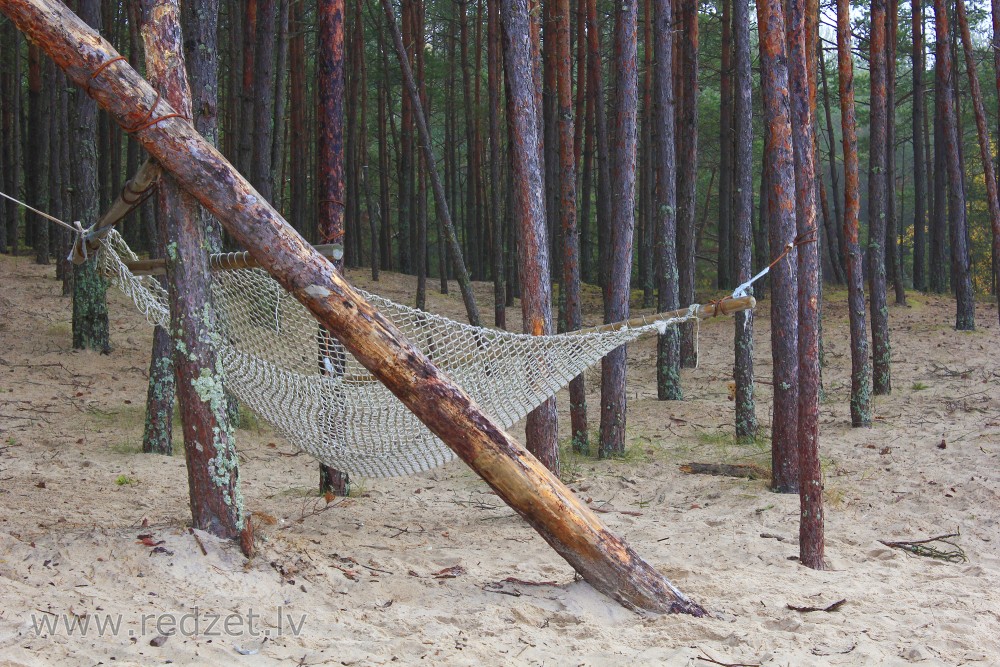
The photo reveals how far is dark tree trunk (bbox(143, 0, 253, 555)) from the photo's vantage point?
260 cm

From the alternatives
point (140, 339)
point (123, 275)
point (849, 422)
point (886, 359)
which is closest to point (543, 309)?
point (123, 275)

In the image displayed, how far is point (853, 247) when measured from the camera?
566 cm

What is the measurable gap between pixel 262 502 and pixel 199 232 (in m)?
1.60

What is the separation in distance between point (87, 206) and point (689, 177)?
5.04 m

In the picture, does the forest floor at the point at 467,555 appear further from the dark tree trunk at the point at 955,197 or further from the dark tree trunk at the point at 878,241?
the dark tree trunk at the point at 955,197

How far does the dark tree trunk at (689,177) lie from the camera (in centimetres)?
729

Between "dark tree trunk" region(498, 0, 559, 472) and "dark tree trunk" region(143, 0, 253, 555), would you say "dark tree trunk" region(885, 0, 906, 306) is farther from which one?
"dark tree trunk" region(143, 0, 253, 555)

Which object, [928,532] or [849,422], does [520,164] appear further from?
[849,422]

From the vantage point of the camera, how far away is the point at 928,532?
3654 millimetres

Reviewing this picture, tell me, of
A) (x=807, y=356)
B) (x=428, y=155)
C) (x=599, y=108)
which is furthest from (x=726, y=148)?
(x=807, y=356)

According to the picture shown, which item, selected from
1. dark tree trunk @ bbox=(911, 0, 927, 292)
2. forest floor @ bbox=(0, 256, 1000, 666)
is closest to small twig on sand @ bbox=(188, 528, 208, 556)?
forest floor @ bbox=(0, 256, 1000, 666)

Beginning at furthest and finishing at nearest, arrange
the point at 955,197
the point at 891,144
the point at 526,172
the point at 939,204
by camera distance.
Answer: the point at 939,204
the point at 891,144
the point at 955,197
the point at 526,172

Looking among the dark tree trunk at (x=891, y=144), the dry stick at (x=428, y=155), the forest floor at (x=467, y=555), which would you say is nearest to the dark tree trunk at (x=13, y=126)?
the forest floor at (x=467, y=555)

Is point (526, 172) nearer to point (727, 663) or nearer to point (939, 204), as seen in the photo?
point (727, 663)
